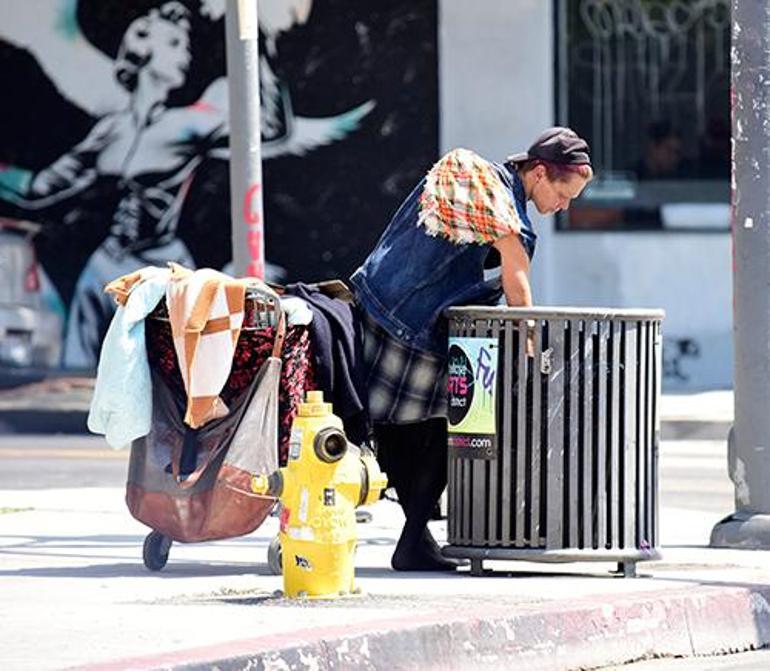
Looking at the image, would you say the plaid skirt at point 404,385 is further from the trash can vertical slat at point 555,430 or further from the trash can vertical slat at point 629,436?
the trash can vertical slat at point 629,436

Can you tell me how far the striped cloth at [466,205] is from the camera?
8.62m

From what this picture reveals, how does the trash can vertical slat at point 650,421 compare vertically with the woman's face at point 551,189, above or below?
below

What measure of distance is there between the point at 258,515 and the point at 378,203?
402 inches

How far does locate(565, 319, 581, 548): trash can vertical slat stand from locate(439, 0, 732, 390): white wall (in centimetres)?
983

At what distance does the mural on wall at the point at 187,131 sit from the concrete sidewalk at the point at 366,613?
29.9ft

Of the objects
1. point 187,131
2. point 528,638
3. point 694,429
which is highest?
point 187,131

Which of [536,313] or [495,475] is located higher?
[536,313]

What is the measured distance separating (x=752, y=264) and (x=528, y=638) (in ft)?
9.27

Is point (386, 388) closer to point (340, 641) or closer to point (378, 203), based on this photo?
point (340, 641)

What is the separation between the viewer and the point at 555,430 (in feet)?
Result: 27.7

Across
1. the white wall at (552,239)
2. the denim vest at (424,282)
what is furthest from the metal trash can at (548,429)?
the white wall at (552,239)

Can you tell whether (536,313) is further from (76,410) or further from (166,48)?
(166,48)

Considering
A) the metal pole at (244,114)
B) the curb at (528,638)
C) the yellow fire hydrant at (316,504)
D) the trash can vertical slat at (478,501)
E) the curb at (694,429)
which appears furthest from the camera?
the curb at (694,429)

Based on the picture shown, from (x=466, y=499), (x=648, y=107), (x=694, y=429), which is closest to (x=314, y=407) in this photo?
(x=466, y=499)
